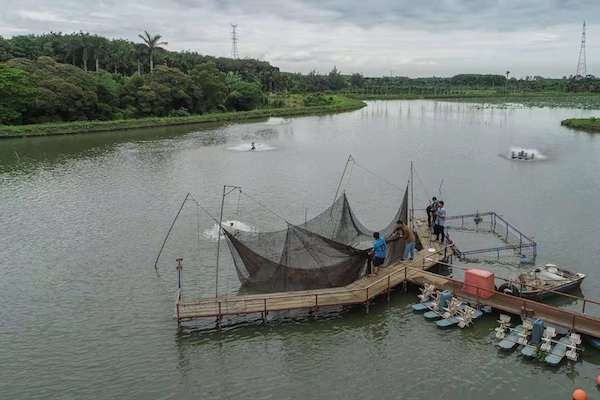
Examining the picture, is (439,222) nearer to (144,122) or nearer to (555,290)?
(555,290)

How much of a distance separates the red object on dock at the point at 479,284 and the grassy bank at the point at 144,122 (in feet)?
169

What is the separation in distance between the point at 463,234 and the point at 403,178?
12425mm

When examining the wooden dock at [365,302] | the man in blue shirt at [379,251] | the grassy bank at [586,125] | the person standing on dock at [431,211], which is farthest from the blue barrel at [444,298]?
the grassy bank at [586,125]

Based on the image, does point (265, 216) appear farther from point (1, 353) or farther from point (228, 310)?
point (1, 353)

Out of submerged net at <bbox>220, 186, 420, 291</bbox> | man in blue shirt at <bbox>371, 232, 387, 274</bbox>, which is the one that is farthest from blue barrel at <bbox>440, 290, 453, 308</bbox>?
submerged net at <bbox>220, 186, 420, 291</bbox>

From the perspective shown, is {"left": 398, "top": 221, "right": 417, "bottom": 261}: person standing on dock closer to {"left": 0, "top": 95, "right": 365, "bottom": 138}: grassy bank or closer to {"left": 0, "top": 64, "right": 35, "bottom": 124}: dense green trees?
{"left": 0, "top": 95, "right": 365, "bottom": 138}: grassy bank

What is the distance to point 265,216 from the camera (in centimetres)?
2531

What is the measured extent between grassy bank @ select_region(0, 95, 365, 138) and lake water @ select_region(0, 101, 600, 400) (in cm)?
968

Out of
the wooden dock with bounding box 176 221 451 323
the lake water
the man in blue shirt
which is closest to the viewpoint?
the lake water

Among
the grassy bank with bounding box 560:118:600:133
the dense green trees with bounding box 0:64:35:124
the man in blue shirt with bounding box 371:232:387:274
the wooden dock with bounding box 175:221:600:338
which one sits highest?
the dense green trees with bounding box 0:64:35:124

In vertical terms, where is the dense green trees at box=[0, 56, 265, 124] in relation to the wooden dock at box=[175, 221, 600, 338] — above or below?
above

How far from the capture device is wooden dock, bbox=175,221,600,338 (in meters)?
13.9

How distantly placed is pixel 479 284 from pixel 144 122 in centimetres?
5693

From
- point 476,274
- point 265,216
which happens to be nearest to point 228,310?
point 476,274
